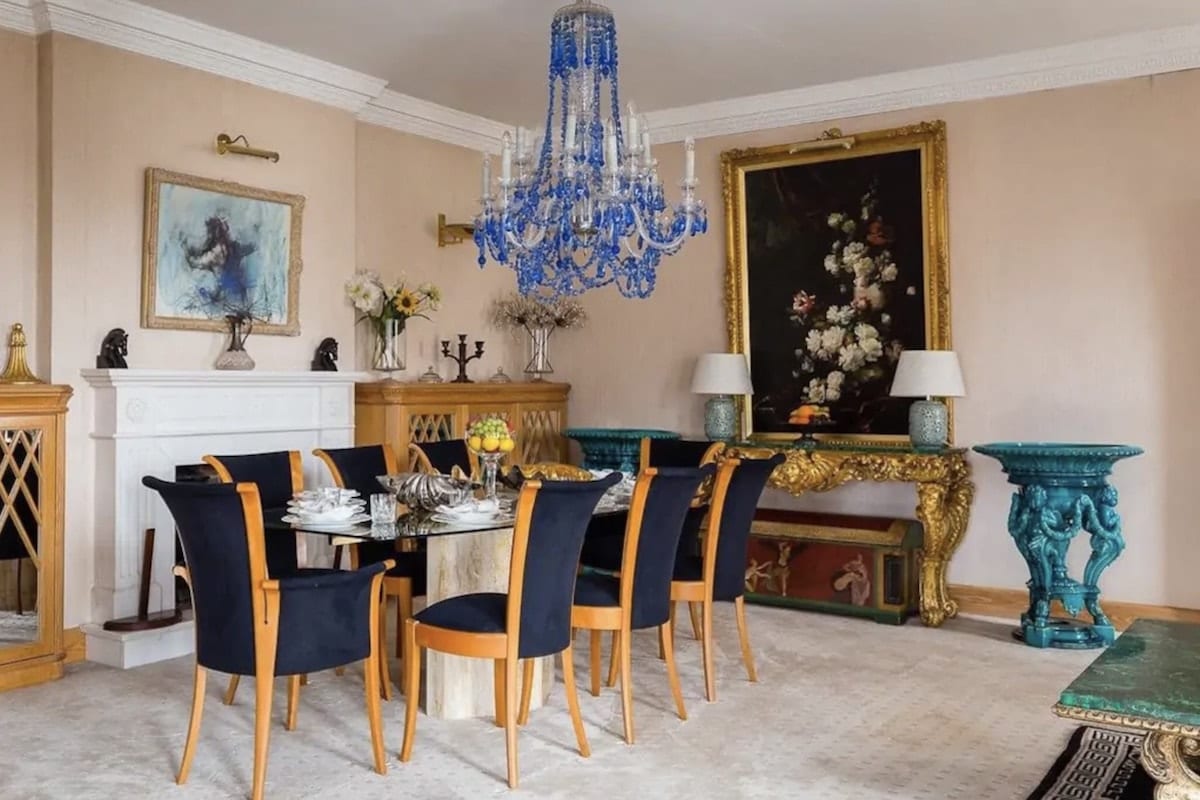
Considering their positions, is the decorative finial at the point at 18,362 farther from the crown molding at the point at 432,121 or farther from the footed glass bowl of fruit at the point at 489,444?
the crown molding at the point at 432,121

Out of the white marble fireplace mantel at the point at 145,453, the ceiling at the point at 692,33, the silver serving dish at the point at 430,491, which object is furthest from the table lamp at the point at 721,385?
the silver serving dish at the point at 430,491

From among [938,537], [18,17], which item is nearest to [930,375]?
[938,537]

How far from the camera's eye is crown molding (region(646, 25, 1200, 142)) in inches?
197

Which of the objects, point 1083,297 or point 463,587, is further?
point 1083,297

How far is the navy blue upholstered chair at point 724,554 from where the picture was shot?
4.00 m

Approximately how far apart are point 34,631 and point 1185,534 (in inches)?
200

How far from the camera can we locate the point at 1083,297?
5238 millimetres

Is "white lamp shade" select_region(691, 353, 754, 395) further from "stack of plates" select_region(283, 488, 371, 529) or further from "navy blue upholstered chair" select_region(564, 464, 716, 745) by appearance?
"stack of plates" select_region(283, 488, 371, 529)

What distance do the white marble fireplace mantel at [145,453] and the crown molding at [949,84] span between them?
9.71 feet

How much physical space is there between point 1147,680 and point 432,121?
493cm

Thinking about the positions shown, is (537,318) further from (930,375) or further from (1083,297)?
(1083,297)

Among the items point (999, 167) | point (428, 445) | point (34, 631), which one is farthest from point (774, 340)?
point (34, 631)

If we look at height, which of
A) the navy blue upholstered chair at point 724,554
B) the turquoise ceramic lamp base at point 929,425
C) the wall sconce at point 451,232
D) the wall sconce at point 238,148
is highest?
the wall sconce at point 238,148

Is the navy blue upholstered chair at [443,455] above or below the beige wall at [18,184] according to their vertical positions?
below
